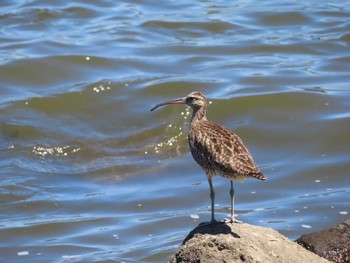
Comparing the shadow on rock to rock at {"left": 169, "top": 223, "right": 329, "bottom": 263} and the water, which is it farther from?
the water

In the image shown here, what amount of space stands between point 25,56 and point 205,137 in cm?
991

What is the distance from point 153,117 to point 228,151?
7148mm

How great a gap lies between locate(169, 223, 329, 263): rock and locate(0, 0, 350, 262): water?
230 centimetres

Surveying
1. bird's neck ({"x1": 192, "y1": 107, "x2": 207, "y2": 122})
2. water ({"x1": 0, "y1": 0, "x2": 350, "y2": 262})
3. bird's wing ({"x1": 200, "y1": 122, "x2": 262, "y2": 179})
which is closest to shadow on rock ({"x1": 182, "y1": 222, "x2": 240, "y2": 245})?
bird's wing ({"x1": 200, "y1": 122, "x2": 262, "y2": 179})

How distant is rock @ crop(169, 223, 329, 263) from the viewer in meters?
7.66

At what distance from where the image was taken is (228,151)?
8.51m

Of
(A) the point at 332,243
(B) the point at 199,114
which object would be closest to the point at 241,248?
(A) the point at 332,243

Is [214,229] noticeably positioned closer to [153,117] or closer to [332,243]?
[332,243]

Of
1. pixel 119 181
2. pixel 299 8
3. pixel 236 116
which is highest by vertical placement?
pixel 299 8

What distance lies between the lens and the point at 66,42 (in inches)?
750

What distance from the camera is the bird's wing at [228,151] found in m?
8.29

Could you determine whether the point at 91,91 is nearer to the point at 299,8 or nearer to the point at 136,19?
the point at 136,19

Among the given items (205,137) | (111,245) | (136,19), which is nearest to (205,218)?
(111,245)

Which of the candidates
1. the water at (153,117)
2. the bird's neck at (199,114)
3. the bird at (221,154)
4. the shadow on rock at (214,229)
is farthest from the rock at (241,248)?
the water at (153,117)
